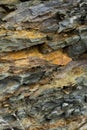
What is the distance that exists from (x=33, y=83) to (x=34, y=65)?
3.87 feet

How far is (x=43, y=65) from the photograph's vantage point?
20.4 meters

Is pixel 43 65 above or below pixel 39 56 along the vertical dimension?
below

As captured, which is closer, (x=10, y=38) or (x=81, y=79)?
(x=10, y=38)

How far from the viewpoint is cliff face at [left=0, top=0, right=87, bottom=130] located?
783 inches

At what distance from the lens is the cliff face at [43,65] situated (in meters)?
19.9

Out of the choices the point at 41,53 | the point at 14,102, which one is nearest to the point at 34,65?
the point at 41,53

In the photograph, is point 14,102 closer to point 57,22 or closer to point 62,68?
point 62,68

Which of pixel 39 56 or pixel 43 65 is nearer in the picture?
pixel 43 65

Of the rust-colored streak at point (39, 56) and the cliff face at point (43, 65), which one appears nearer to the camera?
the cliff face at point (43, 65)

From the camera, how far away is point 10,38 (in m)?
19.6

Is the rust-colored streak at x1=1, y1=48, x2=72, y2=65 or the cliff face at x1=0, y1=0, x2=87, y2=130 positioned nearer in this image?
the cliff face at x1=0, y1=0, x2=87, y2=130

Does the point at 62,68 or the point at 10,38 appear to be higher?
the point at 10,38

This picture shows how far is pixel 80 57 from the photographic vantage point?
861 inches

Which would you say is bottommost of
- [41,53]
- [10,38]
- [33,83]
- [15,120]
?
[15,120]
